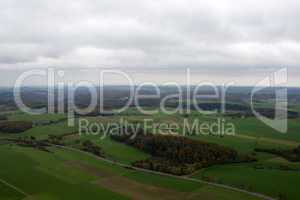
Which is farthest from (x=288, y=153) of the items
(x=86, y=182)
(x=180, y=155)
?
(x=86, y=182)

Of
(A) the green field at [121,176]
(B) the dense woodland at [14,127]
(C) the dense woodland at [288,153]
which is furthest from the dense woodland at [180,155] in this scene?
(B) the dense woodland at [14,127]

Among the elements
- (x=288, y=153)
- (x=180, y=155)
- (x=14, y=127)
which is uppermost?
(x=14, y=127)

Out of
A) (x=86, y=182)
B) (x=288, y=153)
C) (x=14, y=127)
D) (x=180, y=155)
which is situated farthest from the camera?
(x=14, y=127)

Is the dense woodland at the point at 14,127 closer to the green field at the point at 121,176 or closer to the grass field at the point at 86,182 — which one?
the green field at the point at 121,176

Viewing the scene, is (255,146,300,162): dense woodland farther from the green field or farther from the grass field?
the grass field

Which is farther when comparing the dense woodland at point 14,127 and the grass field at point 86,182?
the dense woodland at point 14,127

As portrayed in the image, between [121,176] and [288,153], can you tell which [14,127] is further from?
[288,153]

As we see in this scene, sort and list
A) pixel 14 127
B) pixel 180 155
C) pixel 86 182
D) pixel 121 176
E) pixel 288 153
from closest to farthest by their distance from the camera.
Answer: pixel 86 182 → pixel 121 176 → pixel 180 155 → pixel 288 153 → pixel 14 127

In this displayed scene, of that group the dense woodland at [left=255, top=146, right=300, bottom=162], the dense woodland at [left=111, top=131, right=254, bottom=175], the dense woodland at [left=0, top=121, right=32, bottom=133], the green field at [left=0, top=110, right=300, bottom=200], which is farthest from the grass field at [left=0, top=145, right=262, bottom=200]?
the dense woodland at [left=0, top=121, right=32, bottom=133]

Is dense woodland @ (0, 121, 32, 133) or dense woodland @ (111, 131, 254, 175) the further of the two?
dense woodland @ (0, 121, 32, 133)

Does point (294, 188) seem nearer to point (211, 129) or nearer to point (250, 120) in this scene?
point (211, 129)

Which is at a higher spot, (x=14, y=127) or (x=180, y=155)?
(x=14, y=127)
